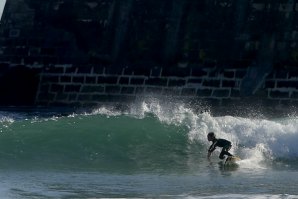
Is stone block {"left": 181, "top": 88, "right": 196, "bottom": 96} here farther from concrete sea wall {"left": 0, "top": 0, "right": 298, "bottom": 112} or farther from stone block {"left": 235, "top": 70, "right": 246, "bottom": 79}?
stone block {"left": 235, "top": 70, "right": 246, "bottom": 79}

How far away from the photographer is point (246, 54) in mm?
18500

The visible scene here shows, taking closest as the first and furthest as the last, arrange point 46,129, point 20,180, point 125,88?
point 20,180
point 46,129
point 125,88

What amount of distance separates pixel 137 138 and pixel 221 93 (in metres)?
2.07

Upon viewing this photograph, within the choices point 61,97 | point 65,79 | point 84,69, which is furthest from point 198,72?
Result: point 61,97

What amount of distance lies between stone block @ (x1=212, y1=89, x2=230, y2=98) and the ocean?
1.36 feet

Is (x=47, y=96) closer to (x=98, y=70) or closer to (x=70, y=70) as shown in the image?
(x=70, y=70)

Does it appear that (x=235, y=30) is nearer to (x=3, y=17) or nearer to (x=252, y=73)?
(x=252, y=73)

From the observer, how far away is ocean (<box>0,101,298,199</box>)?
12.7m

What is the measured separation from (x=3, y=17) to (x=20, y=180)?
7398 mm

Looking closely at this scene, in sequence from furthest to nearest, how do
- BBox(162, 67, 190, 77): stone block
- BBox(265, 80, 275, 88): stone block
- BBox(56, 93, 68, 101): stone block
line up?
BBox(56, 93, 68, 101): stone block
BBox(162, 67, 190, 77): stone block
BBox(265, 80, 275, 88): stone block

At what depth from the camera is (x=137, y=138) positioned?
58.1 feet

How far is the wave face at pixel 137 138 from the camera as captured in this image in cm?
1587

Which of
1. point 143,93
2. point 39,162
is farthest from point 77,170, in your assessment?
point 143,93

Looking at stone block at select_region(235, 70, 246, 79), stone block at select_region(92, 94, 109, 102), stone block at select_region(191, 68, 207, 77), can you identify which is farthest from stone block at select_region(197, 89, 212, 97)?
stone block at select_region(92, 94, 109, 102)
